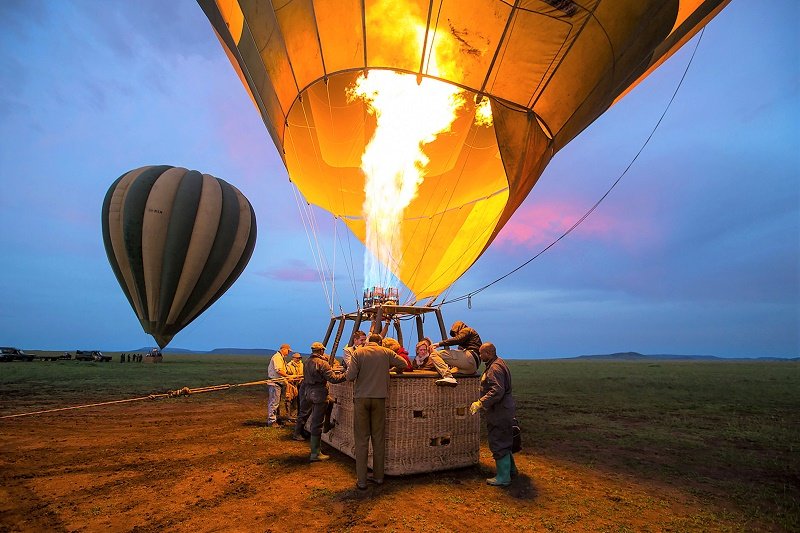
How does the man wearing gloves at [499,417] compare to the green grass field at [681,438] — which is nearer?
the man wearing gloves at [499,417]

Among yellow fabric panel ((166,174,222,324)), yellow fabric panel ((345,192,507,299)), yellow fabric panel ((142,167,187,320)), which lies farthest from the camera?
yellow fabric panel ((166,174,222,324))

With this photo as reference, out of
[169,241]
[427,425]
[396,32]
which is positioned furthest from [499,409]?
[169,241]

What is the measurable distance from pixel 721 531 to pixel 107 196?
23.5 meters

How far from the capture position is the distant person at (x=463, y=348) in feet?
15.9

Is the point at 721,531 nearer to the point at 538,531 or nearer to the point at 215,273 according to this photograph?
the point at 538,531

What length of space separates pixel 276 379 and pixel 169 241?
44.4 feet

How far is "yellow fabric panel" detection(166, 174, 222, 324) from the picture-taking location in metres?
18.2

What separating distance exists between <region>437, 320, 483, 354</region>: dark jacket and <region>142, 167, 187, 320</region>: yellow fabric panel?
17.0 m

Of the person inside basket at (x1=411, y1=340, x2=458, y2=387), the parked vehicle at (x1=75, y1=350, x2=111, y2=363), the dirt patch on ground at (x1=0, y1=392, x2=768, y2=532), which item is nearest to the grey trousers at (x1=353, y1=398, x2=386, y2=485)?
the dirt patch on ground at (x1=0, y1=392, x2=768, y2=532)

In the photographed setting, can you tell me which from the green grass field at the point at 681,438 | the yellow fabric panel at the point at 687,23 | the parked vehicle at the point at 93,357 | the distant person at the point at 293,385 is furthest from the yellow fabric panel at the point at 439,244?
the parked vehicle at the point at 93,357

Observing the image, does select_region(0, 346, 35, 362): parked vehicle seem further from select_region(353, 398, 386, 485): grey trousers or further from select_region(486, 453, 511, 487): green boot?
select_region(486, 453, 511, 487): green boot

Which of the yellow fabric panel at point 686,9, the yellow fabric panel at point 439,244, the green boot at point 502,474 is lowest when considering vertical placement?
the green boot at point 502,474

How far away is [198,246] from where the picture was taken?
18.2m

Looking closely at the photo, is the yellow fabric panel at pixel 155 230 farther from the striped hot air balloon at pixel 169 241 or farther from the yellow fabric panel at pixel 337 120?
the yellow fabric panel at pixel 337 120
